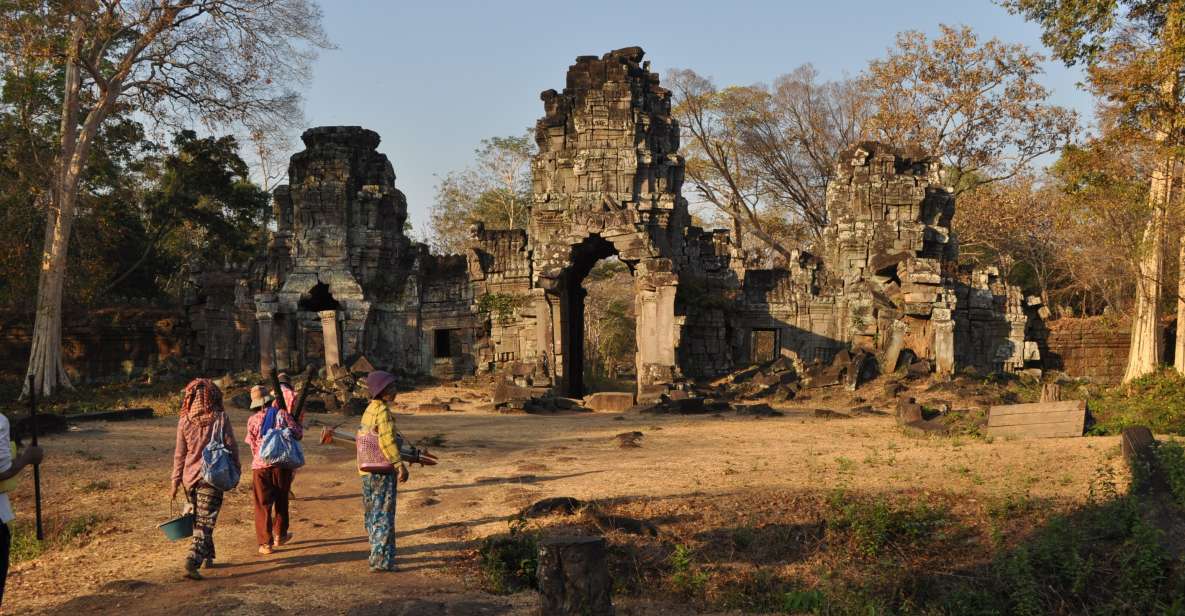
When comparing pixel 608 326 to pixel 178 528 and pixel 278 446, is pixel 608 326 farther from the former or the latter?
pixel 178 528

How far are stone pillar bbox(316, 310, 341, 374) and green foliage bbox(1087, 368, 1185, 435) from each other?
49.2 feet

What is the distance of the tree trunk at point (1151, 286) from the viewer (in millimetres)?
18219

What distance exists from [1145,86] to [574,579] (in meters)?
15.8

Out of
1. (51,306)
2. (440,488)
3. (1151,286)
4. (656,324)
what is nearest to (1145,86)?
(1151,286)

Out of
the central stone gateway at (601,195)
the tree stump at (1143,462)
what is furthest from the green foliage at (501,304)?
the tree stump at (1143,462)

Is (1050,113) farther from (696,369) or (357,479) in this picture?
(357,479)

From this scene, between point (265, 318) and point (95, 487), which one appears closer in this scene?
point (95, 487)

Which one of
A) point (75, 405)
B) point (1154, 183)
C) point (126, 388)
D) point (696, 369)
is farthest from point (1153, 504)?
point (126, 388)

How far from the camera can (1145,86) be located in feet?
56.5

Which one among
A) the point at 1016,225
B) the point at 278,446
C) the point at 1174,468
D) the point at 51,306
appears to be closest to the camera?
the point at 278,446

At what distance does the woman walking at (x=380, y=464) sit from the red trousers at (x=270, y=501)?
0.82 m

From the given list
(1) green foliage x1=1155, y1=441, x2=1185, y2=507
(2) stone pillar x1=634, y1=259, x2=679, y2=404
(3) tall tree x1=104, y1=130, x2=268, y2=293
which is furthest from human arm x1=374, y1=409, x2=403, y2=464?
(3) tall tree x1=104, y1=130, x2=268, y2=293

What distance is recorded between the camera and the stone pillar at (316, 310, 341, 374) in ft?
72.5

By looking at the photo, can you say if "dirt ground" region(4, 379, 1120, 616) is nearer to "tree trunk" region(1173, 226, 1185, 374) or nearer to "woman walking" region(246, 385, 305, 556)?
"woman walking" region(246, 385, 305, 556)
